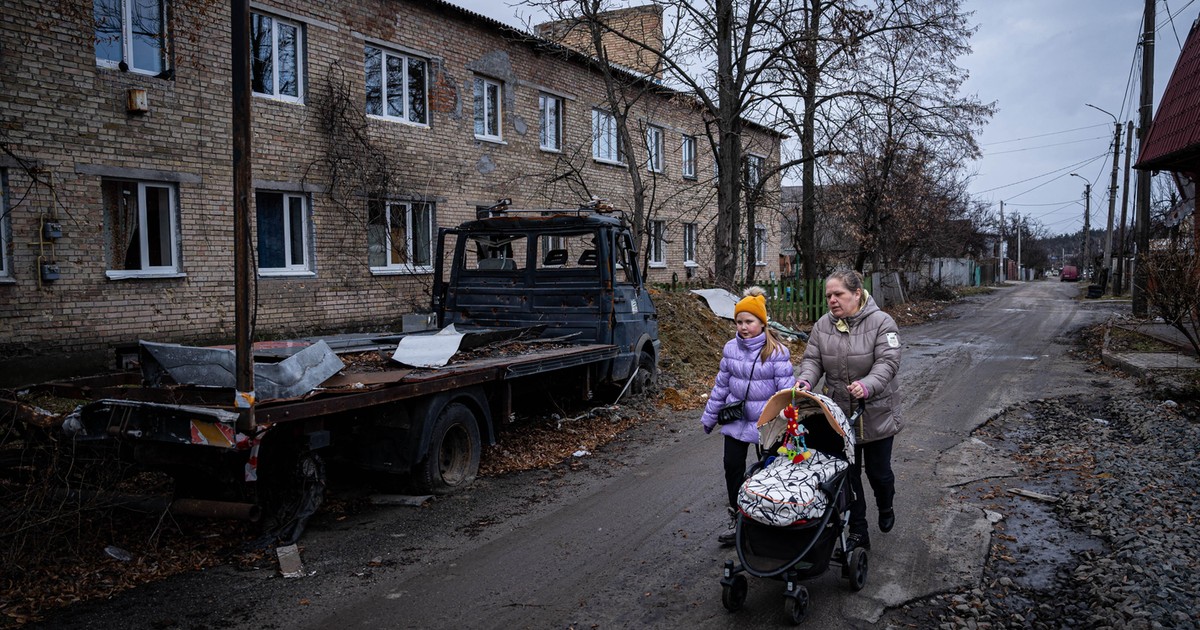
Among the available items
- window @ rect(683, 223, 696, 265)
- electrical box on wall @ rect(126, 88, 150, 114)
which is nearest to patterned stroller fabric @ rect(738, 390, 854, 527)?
electrical box on wall @ rect(126, 88, 150, 114)

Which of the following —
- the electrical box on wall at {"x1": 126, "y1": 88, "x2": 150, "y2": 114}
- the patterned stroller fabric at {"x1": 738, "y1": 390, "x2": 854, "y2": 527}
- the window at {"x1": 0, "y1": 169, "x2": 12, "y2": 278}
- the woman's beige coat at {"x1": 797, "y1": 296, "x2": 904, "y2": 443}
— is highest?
the electrical box on wall at {"x1": 126, "y1": 88, "x2": 150, "y2": 114}

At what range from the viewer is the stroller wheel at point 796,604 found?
3.75m

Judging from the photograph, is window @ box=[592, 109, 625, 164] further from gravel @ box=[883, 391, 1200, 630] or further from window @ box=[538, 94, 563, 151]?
gravel @ box=[883, 391, 1200, 630]

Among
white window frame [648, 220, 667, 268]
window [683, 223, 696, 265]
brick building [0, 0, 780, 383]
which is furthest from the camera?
window [683, 223, 696, 265]

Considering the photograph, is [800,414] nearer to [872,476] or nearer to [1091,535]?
[872,476]

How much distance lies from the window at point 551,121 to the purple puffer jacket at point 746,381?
15958 millimetres

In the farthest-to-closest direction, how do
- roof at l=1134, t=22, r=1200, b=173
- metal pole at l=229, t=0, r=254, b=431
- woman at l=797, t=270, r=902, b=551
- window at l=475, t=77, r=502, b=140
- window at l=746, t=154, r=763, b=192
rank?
1. window at l=746, t=154, r=763, b=192
2. window at l=475, t=77, r=502, b=140
3. roof at l=1134, t=22, r=1200, b=173
4. woman at l=797, t=270, r=902, b=551
5. metal pole at l=229, t=0, r=254, b=431

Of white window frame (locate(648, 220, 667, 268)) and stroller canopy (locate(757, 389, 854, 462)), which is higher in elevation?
white window frame (locate(648, 220, 667, 268))

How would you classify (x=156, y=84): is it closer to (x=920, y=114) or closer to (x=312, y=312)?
(x=312, y=312)

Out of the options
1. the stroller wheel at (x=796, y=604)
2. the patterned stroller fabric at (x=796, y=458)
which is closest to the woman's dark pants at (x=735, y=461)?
the patterned stroller fabric at (x=796, y=458)

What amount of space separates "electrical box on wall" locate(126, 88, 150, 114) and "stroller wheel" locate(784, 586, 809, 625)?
464 inches

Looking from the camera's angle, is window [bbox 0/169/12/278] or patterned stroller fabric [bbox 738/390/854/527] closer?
patterned stroller fabric [bbox 738/390/854/527]

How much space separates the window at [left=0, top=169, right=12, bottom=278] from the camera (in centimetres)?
1012

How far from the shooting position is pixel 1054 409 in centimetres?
949
